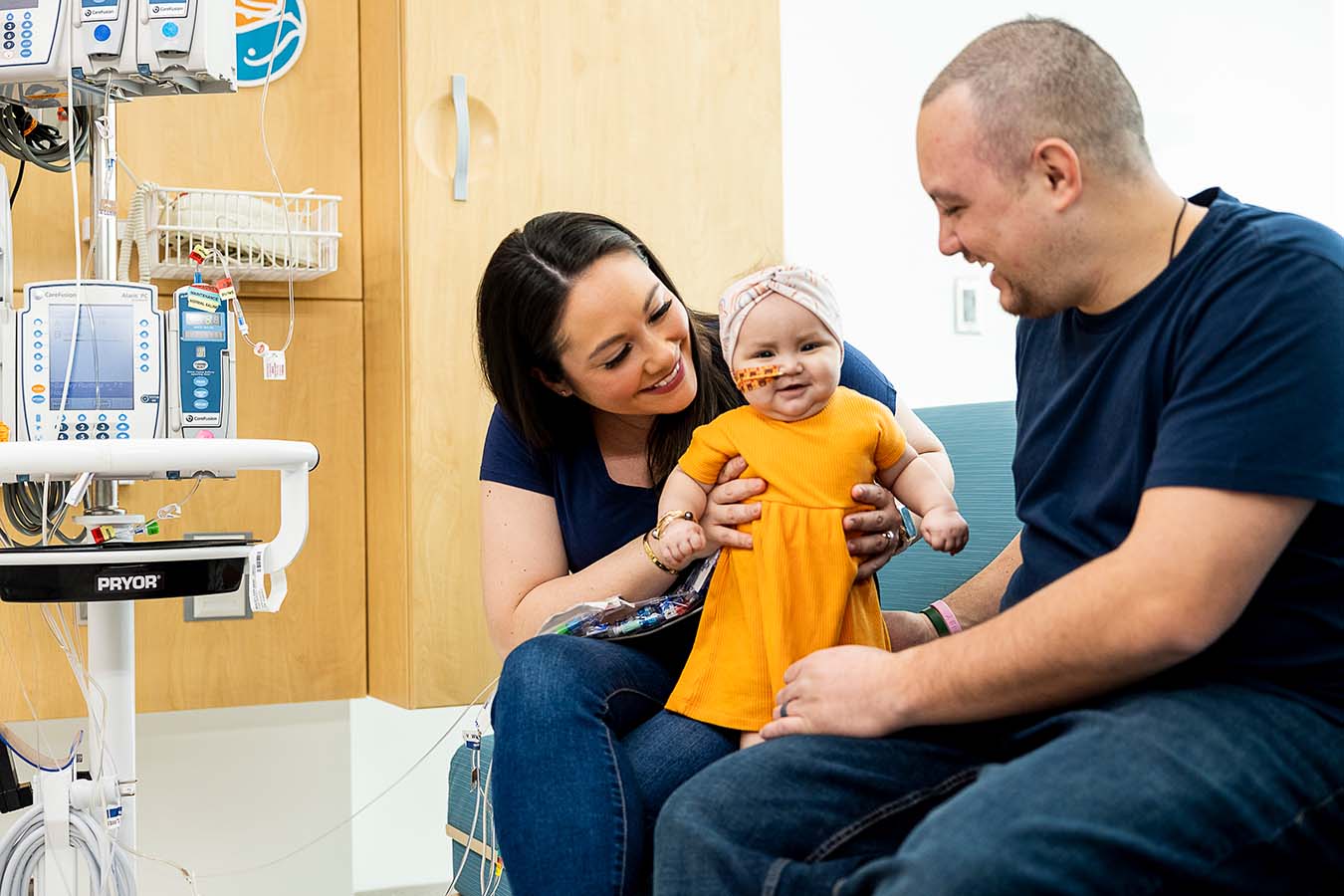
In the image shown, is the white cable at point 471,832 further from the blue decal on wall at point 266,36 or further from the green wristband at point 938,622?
the blue decal on wall at point 266,36

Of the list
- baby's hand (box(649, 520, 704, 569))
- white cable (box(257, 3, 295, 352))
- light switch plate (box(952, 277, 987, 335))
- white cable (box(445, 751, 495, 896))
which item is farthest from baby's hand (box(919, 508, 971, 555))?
light switch plate (box(952, 277, 987, 335))

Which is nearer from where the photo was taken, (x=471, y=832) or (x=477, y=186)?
(x=471, y=832)

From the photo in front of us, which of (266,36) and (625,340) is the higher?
(266,36)

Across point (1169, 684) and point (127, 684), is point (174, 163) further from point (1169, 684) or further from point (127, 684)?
point (1169, 684)

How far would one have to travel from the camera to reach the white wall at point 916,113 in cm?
309

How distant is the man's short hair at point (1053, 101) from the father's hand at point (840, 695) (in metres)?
0.46

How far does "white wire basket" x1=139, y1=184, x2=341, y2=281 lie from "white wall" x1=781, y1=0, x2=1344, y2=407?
1069 millimetres

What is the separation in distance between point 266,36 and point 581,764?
1739mm

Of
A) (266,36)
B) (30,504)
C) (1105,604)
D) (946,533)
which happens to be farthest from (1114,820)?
(266,36)

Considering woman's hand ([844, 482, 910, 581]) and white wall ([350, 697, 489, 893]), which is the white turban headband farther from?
white wall ([350, 697, 489, 893])

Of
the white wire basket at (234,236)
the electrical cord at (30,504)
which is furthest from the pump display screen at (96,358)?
the white wire basket at (234,236)

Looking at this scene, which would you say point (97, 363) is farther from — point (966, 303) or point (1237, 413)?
point (966, 303)

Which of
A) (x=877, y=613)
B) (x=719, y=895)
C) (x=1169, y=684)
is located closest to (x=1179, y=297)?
(x=1169, y=684)

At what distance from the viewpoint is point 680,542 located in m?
1.49
